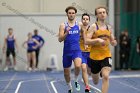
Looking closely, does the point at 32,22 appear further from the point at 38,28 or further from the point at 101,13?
the point at 101,13

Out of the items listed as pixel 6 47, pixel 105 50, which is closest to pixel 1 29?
pixel 6 47

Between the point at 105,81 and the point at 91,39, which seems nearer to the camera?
the point at 105,81

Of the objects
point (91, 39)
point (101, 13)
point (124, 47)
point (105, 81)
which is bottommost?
point (124, 47)

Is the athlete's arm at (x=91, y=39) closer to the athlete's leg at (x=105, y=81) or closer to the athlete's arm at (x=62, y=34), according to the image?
the athlete's leg at (x=105, y=81)

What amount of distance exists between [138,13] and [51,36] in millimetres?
4954

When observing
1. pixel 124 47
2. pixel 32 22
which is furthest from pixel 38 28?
pixel 124 47

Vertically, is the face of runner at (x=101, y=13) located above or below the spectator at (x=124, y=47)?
above

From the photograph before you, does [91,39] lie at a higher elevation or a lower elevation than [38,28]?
higher

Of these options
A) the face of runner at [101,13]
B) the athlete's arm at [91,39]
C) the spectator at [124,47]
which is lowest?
the spectator at [124,47]

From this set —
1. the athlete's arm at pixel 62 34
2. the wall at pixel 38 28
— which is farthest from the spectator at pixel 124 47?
the athlete's arm at pixel 62 34

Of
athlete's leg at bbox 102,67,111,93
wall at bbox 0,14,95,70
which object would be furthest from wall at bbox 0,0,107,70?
athlete's leg at bbox 102,67,111,93

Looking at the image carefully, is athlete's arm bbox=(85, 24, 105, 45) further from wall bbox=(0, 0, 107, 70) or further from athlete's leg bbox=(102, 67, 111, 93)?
wall bbox=(0, 0, 107, 70)

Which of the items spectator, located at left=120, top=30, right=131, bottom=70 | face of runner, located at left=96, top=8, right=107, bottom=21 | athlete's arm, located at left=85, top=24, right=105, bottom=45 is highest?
face of runner, located at left=96, top=8, right=107, bottom=21

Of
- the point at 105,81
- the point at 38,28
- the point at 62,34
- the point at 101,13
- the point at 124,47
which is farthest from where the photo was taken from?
the point at 38,28
